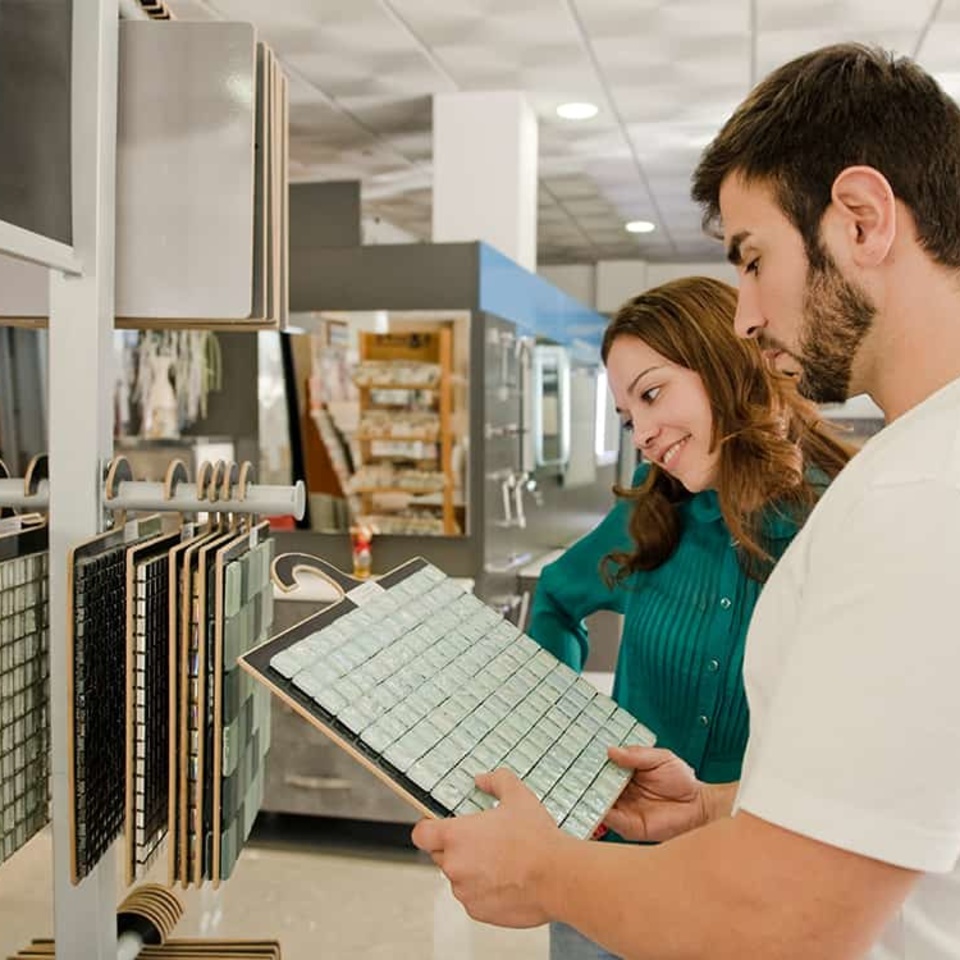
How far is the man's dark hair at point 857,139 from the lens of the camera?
0.89 metres

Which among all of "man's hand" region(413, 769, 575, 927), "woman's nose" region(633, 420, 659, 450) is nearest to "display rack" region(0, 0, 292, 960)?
"man's hand" region(413, 769, 575, 927)

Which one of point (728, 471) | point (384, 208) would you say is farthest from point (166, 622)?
point (384, 208)

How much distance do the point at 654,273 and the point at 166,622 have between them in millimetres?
10240

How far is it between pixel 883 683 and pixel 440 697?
1.68 ft

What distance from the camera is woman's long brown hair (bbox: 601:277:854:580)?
1729mm

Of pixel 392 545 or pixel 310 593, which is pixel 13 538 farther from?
pixel 392 545

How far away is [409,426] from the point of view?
430 centimetres

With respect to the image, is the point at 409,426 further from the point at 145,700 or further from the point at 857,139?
the point at 857,139

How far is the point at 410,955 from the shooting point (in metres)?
3.06

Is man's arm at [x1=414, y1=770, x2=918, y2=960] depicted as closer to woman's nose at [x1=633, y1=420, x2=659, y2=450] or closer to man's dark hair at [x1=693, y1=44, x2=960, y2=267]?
man's dark hair at [x1=693, y1=44, x2=960, y2=267]

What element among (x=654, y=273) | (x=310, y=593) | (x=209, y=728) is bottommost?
(x=310, y=593)

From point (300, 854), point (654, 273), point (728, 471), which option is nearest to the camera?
point (728, 471)

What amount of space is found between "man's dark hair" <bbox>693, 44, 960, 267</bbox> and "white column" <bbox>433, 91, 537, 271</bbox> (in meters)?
4.41

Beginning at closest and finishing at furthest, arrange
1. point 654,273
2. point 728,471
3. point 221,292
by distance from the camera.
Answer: point 221,292
point 728,471
point 654,273
